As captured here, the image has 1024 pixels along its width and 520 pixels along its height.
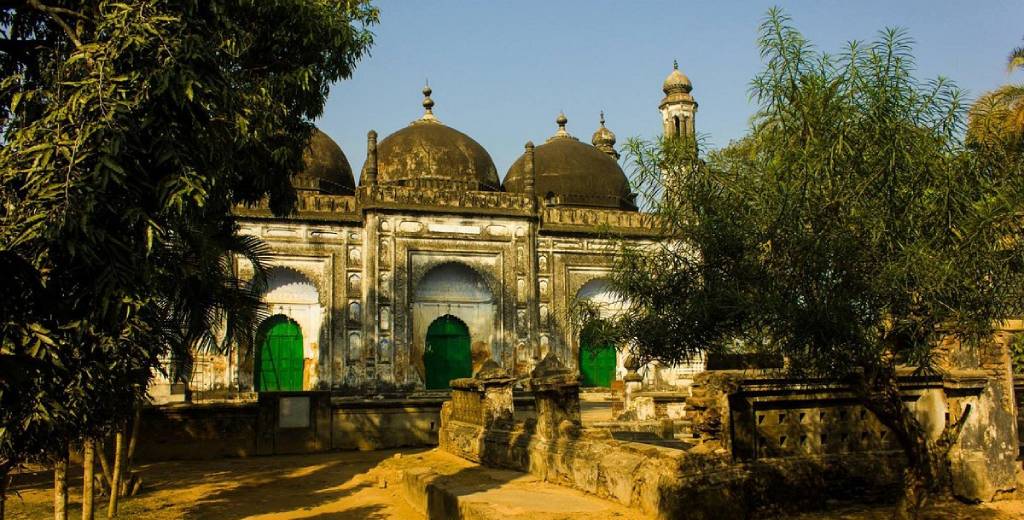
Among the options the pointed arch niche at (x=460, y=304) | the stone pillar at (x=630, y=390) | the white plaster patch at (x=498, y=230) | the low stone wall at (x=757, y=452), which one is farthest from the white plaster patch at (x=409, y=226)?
the low stone wall at (x=757, y=452)

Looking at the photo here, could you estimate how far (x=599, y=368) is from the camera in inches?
1017

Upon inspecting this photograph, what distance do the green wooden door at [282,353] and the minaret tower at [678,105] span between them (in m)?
15.0

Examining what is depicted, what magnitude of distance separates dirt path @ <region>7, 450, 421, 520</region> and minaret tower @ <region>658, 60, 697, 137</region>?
20200 mm

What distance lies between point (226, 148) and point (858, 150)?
4702 millimetres

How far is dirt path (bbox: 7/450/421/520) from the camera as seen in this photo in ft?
31.4

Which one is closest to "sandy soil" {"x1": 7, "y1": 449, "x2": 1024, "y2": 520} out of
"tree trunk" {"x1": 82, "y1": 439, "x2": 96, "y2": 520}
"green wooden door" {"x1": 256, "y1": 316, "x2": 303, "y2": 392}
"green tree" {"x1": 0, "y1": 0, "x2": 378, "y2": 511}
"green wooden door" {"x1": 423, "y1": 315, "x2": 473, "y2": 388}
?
"tree trunk" {"x1": 82, "y1": 439, "x2": 96, "y2": 520}

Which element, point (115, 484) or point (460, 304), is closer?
point (115, 484)

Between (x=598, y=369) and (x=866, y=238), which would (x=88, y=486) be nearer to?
(x=866, y=238)

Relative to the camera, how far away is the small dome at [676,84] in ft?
102

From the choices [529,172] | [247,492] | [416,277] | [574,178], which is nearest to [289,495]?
[247,492]

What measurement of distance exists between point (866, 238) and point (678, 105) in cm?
2535

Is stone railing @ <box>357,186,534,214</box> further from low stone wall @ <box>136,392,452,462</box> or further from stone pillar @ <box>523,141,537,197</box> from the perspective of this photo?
low stone wall @ <box>136,392,452,462</box>

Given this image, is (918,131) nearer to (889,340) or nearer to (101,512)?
(889,340)

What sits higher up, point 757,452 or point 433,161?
point 433,161
